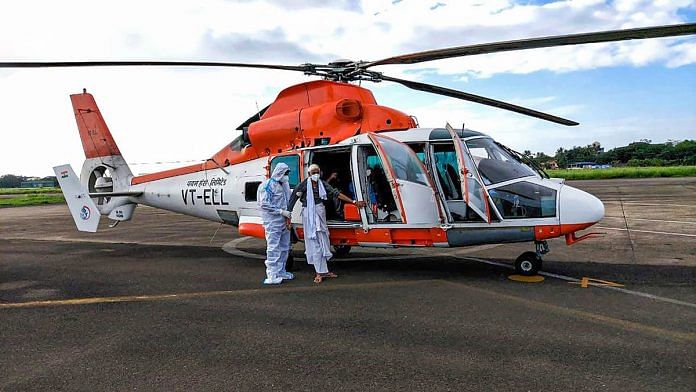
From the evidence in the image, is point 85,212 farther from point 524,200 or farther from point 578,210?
point 578,210

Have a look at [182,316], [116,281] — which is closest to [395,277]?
[182,316]

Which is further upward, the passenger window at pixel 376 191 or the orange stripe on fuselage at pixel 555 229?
the passenger window at pixel 376 191

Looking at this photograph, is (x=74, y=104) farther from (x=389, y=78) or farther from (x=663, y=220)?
(x=663, y=220)

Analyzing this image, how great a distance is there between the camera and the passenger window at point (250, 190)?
31.9ft

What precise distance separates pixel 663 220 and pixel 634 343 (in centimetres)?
1233

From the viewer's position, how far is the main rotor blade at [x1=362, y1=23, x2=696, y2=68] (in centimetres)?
538

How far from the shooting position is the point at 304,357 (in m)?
4.63

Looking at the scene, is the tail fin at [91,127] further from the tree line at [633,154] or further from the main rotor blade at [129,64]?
the tree line at [633,154]

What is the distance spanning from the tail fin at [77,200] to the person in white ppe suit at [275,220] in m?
4.48

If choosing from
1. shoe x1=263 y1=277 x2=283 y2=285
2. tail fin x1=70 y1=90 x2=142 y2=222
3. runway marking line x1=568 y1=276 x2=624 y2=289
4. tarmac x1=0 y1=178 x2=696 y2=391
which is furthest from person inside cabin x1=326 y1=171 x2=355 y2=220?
tail fin x1=70 y1=90 x2=142 y2=222

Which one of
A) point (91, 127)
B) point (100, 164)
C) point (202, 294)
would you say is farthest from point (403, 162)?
point (91, 127)

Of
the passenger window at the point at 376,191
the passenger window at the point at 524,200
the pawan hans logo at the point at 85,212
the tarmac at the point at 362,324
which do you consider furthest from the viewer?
the pawan hans logo at the point at 85,212

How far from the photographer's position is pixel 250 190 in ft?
32.1

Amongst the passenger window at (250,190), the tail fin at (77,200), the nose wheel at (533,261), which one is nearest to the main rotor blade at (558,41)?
the nose wheel at (533,261)
